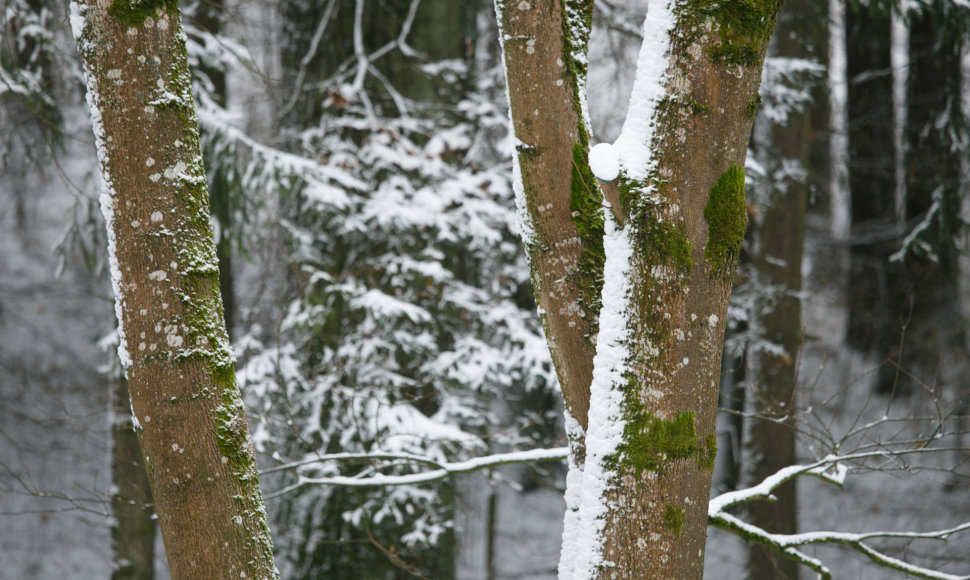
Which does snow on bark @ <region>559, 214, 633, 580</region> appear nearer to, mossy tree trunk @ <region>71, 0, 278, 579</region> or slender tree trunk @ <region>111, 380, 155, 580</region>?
mossy tree trunk @ <region>71, 0, 278, 579</region>

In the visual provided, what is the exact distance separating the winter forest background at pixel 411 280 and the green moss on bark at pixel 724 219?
177cm

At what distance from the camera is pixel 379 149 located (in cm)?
588

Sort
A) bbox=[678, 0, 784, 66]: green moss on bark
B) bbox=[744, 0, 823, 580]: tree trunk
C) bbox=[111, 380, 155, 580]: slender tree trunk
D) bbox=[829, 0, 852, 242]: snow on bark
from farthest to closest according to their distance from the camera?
bbox=[829, 0, 852, 242]: snow on bark < bbox=[744, 0, 823, 580]: tree trunk < bbox=[111, 380, 155, 580]: slender tree trunk < bbox=[678, 0, 784, 66]: green moss on bark

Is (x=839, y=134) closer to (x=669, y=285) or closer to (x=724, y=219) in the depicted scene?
(x=724, y=219)

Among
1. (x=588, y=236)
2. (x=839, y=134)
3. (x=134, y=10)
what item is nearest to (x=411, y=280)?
(x=588, y=236)

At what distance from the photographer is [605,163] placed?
1.91 meters

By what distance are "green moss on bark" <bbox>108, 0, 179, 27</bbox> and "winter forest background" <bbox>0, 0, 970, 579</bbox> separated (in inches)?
76.4

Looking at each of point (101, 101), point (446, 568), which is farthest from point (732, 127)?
point (446, 568)

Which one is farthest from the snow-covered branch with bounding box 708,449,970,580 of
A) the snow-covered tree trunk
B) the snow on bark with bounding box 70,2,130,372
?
the snow-covered tree trunk

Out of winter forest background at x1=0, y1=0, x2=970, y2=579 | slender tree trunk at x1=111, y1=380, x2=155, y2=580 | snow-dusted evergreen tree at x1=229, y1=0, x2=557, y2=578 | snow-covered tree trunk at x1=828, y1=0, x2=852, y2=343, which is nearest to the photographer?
winter forest background at x1=0, y1=0, x2=970, y2=579

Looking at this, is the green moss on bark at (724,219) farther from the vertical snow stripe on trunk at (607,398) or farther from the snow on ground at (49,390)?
the snow on ground at (49,390)

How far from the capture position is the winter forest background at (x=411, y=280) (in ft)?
17.8

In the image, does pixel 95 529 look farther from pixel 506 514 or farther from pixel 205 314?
pixel 205 314

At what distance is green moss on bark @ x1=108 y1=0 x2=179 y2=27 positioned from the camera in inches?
79.4
